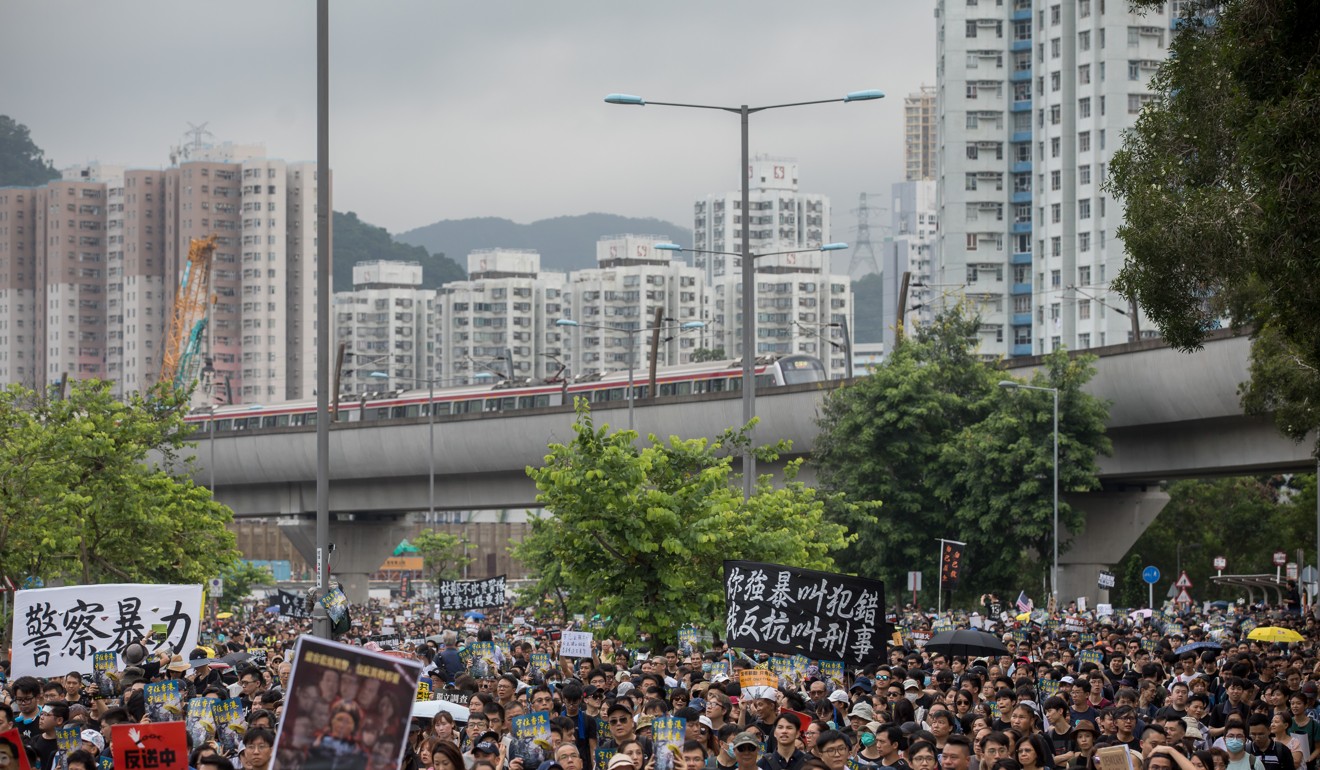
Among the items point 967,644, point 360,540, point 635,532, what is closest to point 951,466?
point 635,532

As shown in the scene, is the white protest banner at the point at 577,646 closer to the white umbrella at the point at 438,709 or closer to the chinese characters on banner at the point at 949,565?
the white umbrella at the point at 438,709

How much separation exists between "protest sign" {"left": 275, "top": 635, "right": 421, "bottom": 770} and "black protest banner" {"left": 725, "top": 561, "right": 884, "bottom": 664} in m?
11.0

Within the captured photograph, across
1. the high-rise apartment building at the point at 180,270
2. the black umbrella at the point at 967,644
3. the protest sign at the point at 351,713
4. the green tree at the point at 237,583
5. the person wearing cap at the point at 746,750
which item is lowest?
the green tree at the point at 237,583

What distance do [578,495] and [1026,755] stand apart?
40.0 ft

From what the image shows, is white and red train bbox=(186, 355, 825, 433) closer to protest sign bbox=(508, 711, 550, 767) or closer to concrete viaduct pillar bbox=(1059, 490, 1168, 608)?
concrete viaduct pillar bbox=(1059, 490, 1168, 608)

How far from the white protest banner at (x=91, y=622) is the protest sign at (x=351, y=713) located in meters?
12.0

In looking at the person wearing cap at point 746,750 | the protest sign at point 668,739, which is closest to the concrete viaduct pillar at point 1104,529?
the protest sign at point 668,739

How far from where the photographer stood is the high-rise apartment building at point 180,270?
601 ft

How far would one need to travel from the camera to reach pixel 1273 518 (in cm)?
7112

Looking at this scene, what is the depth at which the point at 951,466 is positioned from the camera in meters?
48.3

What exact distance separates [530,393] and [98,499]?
104ft

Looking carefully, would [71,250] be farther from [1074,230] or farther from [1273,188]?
[1273,188]

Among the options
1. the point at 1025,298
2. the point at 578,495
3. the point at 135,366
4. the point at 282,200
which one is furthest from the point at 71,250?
the point at 578,495

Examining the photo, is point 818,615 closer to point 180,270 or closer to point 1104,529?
point 1104,529
